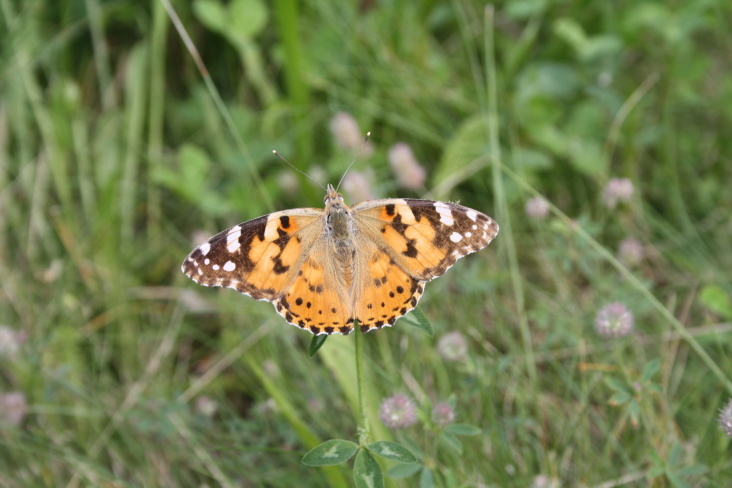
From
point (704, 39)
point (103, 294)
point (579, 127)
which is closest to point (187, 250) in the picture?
point (103, 294)

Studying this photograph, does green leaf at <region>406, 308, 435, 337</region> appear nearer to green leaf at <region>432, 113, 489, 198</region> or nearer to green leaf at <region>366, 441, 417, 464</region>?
green leaf at <region>366, 441, 417, 464</region>

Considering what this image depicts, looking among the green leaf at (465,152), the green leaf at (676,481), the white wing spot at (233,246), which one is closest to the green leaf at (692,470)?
the green leaf at (676,481)

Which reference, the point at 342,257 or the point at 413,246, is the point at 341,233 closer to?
the point at 342,257

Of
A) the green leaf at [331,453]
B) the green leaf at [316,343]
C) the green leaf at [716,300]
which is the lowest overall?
the green leaf at [331,453]

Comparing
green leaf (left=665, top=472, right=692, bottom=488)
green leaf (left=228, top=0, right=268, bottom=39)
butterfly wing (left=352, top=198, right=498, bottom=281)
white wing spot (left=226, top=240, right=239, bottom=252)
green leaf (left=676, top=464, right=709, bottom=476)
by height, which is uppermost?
green leaf (left=228, top=0, right=268, bottom=39)

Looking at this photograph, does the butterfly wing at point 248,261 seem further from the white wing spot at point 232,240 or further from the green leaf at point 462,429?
the green leaf at point 462,429

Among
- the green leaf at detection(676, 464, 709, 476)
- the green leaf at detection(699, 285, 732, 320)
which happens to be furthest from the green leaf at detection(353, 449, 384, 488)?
the green leaf at detection(699, 285, 732, 320)

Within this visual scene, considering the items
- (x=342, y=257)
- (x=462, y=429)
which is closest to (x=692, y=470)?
(x=462, y=429)
